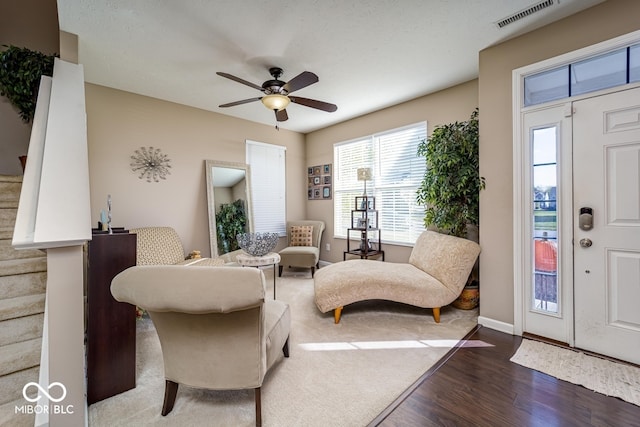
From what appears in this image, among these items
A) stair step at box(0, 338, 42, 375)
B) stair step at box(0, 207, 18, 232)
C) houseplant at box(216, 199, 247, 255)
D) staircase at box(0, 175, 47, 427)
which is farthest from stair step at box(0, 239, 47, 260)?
houseplant at box(216, 199, 247, 255)

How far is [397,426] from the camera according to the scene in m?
1.45

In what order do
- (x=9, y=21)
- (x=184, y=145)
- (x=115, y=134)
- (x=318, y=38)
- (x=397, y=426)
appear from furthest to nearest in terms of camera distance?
(x=184, y=145), (x=115, y=134), (x=9, y=21), (x=318, y=38), (x=397, y=426)

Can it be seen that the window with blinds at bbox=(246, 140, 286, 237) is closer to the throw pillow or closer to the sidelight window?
the throw pillow

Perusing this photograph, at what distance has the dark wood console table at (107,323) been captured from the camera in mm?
1654

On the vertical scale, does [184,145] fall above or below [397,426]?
above

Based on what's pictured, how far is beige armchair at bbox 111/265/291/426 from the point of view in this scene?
3.77 feet

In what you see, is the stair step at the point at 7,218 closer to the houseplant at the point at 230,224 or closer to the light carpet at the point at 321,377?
the light carpet at the point at 321,377

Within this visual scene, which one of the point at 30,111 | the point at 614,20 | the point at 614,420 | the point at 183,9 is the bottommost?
the point at 614,420

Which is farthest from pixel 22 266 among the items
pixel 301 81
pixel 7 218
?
pixel 301 81

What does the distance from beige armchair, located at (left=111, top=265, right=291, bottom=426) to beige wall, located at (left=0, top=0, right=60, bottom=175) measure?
319 cm

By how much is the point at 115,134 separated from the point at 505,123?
4.58 metres

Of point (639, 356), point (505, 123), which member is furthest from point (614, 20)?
point (639, 356)

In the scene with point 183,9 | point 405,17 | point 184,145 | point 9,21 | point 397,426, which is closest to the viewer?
point 397,426

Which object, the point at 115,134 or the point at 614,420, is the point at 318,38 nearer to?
the point at 115,134
